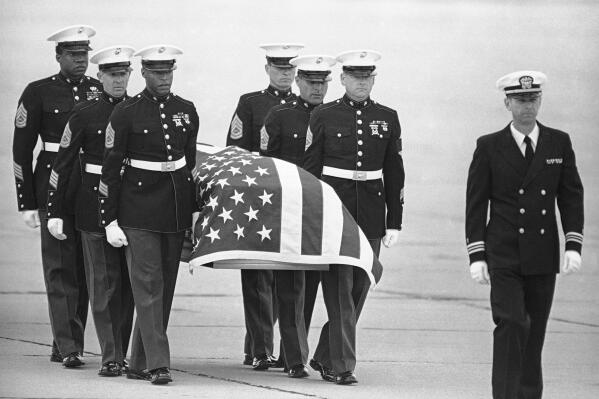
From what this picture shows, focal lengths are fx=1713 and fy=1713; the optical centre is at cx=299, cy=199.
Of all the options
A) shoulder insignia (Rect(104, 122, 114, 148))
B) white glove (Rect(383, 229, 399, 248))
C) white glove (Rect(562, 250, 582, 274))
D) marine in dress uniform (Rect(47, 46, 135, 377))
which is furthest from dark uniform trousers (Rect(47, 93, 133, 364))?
white glove (Rect(562, 250, 582, 274))

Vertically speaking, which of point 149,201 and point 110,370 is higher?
point 149,201

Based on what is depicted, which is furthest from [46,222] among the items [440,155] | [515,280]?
A: [440,155]

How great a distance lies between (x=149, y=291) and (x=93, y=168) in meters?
0.85

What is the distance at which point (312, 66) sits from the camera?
911 centimetres

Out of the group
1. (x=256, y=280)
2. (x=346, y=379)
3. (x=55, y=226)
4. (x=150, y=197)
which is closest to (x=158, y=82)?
(x=150, y=197)

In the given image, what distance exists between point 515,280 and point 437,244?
7.39 metres

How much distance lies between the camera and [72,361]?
8734 millimetres

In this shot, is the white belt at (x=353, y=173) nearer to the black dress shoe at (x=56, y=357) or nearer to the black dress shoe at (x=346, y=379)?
the black dress shoe at (x=346, y=379)

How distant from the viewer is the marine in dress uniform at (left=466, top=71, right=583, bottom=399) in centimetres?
725

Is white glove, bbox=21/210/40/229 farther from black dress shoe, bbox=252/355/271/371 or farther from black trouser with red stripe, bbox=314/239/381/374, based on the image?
black trouser with red stripe, bbox=314/239/381/374

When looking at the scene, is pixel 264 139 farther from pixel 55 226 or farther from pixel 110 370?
pixel 110 370

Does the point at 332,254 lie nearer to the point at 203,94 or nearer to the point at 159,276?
the point at 159,276

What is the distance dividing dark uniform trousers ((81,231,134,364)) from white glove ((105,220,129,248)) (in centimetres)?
38

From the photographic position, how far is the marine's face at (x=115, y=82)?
869 centimetres
